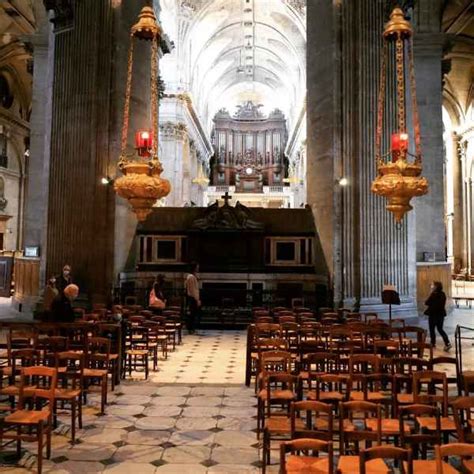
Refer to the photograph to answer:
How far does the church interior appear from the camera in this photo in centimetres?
494

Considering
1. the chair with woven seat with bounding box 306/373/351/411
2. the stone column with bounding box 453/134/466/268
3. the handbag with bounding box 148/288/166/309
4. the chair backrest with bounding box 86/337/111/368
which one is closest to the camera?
the chair with woven seat with bounding box 306/373/351/411

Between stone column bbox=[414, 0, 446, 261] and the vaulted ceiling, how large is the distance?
1335 cm

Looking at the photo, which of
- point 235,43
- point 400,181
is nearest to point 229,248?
point 400,181

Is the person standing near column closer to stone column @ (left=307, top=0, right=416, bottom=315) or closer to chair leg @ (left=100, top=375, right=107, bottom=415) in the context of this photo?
stone column @ (left=307, top=0, right=416, bottom=315)

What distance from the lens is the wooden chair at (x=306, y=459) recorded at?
3.20 m

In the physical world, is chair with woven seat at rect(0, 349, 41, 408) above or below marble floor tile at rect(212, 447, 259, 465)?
above

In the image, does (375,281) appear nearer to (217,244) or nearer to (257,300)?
(257,300)

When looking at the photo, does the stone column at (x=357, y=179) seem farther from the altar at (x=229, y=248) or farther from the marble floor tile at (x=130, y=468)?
the marble floor tile at (x=130, y=468)

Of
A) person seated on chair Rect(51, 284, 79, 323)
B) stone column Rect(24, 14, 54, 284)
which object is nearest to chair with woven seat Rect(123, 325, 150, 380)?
person seated on chair Rect(51, 284, 79, 323)

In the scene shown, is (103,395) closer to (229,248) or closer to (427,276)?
(229,248)

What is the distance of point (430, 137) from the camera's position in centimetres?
1728

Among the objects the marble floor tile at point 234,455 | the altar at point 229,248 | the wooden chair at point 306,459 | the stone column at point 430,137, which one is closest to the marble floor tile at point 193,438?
the marble floor tile at point 234,455

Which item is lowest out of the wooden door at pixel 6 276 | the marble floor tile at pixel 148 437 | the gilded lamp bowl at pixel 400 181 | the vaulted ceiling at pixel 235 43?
the marble floor tile at pixel 148 437

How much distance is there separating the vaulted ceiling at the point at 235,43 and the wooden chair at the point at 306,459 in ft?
90.3
